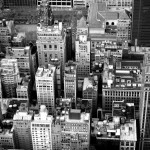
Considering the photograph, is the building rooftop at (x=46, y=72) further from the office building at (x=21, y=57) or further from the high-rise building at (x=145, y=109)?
the high-rise building at (x=145, y=109)

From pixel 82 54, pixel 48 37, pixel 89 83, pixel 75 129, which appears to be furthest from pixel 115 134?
pixel 48 37

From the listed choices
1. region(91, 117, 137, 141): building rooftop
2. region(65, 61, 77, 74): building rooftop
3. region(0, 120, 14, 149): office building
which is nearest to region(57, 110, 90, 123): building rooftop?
region(91, 117, 137, 141): building rooftop

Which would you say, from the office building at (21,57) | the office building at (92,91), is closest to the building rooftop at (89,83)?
the office building at (92,91)

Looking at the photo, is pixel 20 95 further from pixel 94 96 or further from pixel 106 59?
pixel 106 59

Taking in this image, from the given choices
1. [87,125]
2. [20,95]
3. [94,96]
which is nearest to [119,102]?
[94,96]

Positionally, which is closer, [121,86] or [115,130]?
[115,130]

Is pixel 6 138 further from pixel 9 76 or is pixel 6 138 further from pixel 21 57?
pixel 21 57
